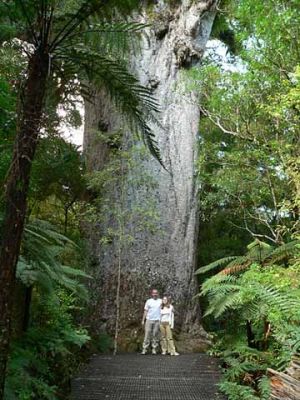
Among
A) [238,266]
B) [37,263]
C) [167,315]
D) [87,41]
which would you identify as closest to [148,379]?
[37,263]

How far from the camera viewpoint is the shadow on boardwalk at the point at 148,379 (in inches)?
190

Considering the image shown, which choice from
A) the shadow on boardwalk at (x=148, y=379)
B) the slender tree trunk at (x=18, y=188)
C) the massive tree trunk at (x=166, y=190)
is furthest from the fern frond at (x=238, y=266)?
the slender tree trunk at (x=18, y=188)

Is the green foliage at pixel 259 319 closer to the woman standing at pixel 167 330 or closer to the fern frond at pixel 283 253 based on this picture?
the fern frond at pixel 283 253

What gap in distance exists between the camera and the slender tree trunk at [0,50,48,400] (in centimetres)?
267

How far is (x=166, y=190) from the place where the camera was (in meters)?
9.66

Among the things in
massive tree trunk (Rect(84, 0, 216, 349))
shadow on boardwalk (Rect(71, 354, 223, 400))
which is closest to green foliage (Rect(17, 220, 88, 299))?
shadow on boardwalk (Rect(71, 354, 223, 400))

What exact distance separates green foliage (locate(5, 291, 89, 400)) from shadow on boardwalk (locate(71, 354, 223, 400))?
25 cm

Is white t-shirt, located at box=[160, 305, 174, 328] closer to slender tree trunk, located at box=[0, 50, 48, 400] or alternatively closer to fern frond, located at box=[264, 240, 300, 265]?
fern frond, located at box=[264, 240, 300, 265]

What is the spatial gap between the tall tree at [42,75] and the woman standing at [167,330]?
4.74 metres

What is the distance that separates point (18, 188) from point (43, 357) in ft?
8.01

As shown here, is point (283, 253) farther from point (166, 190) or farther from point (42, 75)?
point (42, 75)

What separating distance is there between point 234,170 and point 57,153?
3.04 metres

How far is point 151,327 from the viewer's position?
7.94 metres

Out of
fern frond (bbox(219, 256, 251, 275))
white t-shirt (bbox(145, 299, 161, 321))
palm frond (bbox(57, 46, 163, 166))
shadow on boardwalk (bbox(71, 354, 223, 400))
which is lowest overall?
shadow on boardwalk (bbox(71, 354, 223, 400))
